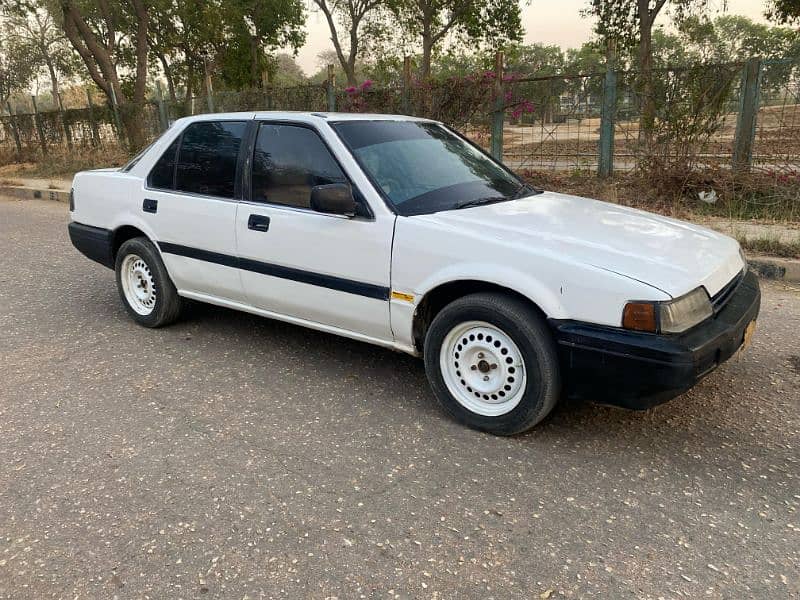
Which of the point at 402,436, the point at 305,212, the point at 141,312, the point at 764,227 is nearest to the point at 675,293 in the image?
the point at 402,436

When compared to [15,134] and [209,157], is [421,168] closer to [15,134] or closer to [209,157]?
[209,157]

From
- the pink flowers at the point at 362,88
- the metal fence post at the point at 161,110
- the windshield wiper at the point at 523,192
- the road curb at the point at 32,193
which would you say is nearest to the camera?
the windshield wiper at the point at 523,192

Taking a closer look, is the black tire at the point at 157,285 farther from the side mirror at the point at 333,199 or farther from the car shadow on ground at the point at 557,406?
the side mirror at the point at 333,199

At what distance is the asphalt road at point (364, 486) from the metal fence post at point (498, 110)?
7666 millimetres

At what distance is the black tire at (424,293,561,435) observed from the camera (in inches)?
118

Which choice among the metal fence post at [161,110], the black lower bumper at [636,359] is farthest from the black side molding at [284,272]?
the metal fence post at [161,110]

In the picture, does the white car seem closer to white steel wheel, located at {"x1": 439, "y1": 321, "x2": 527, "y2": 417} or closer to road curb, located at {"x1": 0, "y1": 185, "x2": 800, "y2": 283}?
white steel wheel, located at {"x1": 439, "y1": 321, "x2": 527, "y2": 417}

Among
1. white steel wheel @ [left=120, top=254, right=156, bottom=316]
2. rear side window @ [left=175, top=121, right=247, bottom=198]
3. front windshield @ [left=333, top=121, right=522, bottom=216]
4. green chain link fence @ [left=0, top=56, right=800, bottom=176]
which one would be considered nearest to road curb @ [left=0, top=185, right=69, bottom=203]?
green chain link fence @ [left=0, top=56, right=800, bottom=176]

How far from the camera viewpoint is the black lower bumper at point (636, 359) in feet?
9.03

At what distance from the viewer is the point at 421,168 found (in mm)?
3896

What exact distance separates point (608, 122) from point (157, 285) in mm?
8063

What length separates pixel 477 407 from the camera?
332 centimetres

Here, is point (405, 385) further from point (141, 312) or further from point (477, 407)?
point (141, 312)

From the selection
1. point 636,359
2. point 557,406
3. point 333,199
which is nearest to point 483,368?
point 557,406
